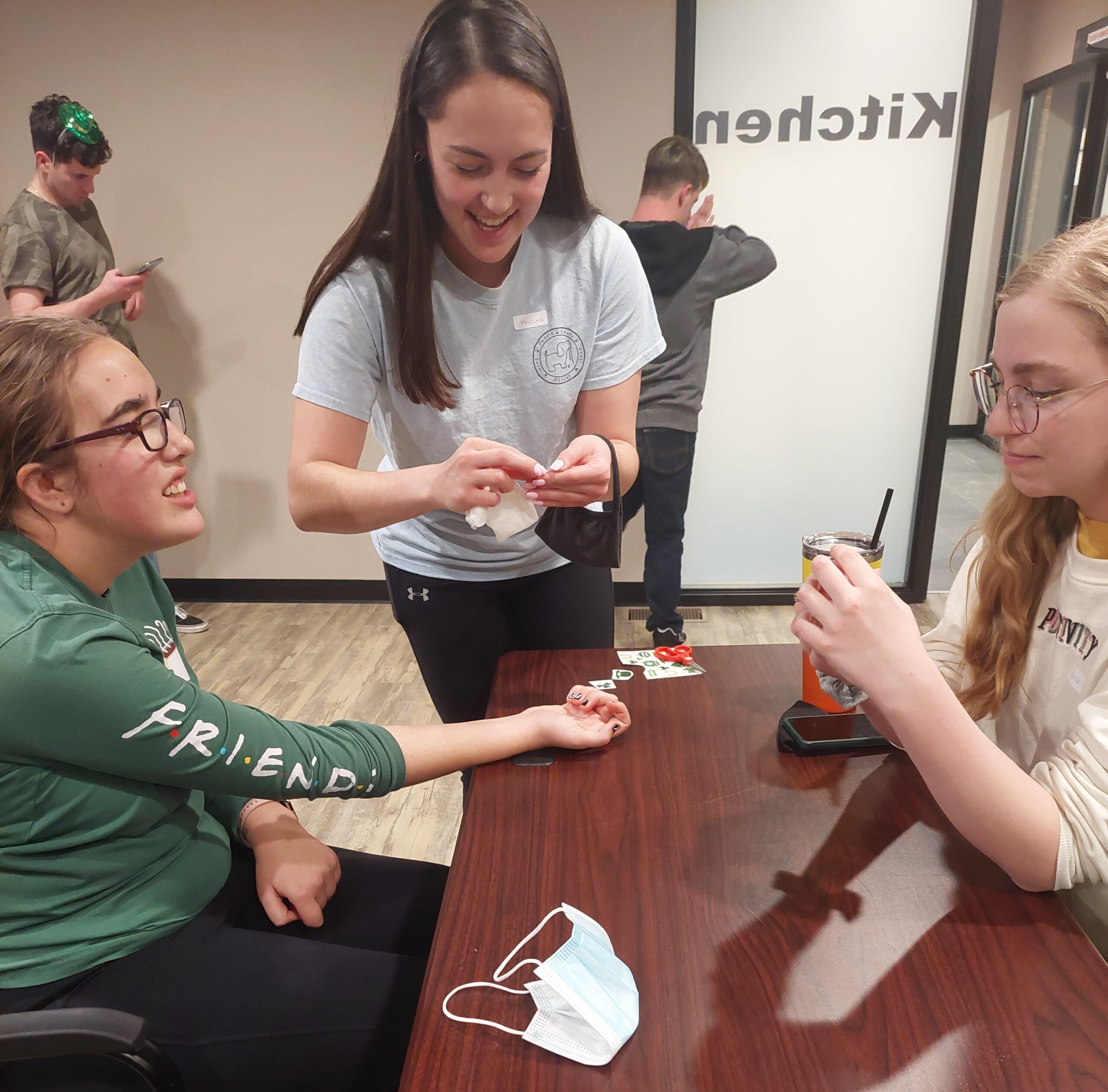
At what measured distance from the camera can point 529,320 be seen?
1386 mm

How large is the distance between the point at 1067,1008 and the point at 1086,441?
0.60 m

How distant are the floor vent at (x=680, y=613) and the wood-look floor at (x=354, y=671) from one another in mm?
29

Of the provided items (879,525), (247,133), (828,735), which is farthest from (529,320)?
(247,133)

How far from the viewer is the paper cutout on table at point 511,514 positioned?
4.23 feet

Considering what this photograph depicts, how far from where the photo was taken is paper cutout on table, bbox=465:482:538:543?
50.7 inches

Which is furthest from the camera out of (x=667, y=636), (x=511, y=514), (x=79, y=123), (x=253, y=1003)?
(x=667, y=636)

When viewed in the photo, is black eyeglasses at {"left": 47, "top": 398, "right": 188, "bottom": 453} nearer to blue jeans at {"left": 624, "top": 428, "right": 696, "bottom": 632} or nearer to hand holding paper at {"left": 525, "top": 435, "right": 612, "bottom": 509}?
hand holding paper at {"left": 525, "top": 435, "right": 612, "bottom": 509}

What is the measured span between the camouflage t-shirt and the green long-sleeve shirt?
224 cm

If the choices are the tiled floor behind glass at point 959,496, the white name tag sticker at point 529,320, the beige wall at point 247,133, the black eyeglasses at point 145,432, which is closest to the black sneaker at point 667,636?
the tiled floor behind glass at point 959,496

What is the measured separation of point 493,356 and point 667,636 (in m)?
2.22

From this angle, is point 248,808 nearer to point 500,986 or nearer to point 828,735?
point 500,986

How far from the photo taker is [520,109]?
1162 millimetres

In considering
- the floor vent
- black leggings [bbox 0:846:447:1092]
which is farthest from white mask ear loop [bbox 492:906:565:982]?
the floor vent

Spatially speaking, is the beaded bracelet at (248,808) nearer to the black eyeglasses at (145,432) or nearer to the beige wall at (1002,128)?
the black eyeglasses at (145,432)
